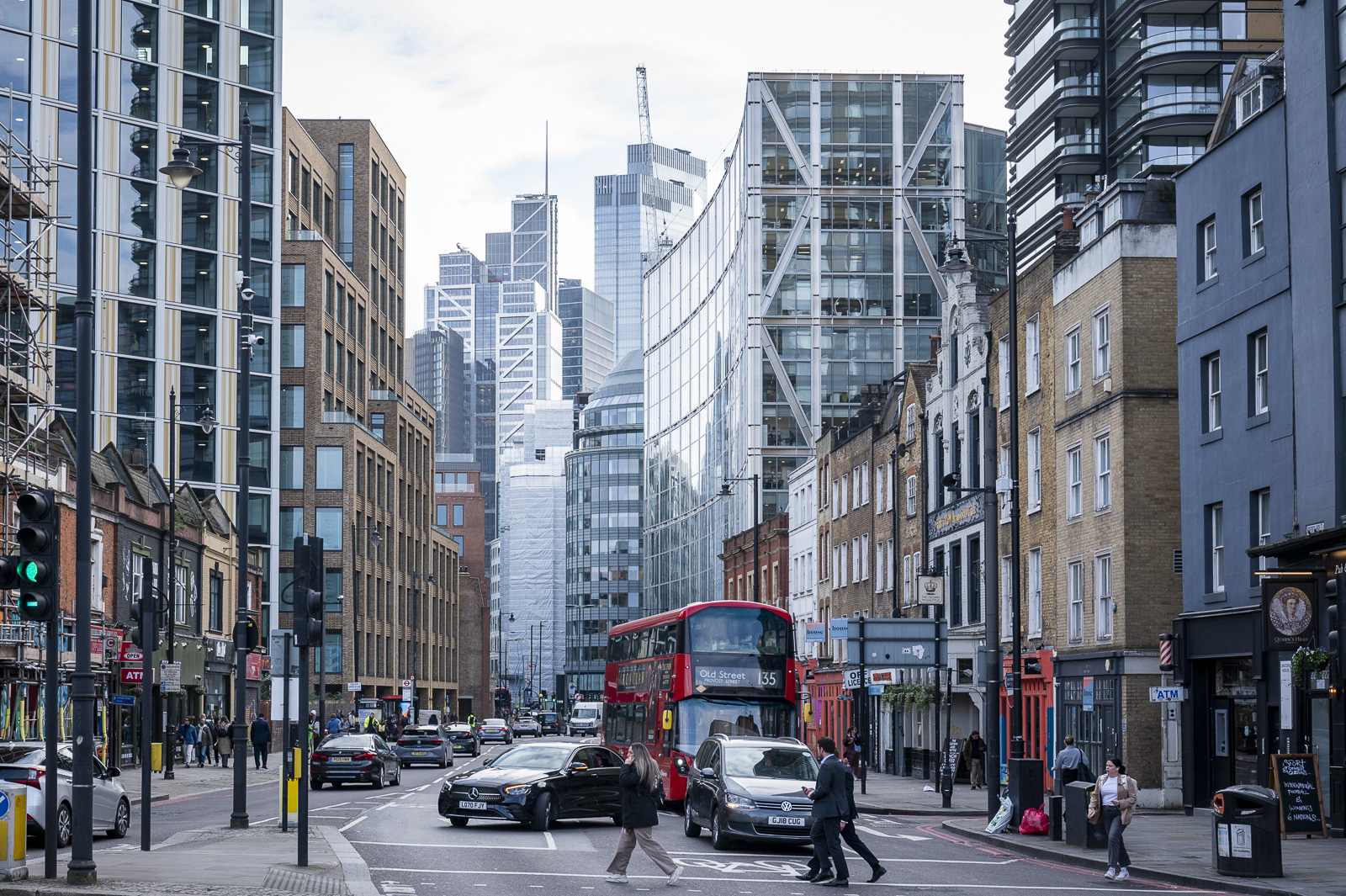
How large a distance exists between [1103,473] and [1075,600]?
11.2 ft

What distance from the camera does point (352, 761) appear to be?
38.5m

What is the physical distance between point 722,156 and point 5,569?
8799 centimetres

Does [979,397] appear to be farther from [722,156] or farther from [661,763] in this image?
[722,156]

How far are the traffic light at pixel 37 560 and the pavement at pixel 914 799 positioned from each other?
22407 millimetres

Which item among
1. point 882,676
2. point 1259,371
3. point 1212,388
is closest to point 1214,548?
point 1212,388

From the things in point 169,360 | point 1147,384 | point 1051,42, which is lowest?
point 1147,384

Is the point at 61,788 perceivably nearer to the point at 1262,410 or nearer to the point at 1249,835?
the point at 1249,835

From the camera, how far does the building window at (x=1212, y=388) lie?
3253 centimetres

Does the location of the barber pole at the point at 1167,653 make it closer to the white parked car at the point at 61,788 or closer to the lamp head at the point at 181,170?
the white parked car at the point at 61,788

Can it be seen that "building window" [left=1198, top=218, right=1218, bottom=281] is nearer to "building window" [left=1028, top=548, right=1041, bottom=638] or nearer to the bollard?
"building window" [left=1028, top=548, right=1041, bottom=638]

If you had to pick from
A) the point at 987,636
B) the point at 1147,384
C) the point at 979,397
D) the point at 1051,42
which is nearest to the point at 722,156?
the point at 1051,42

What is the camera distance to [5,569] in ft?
51.0

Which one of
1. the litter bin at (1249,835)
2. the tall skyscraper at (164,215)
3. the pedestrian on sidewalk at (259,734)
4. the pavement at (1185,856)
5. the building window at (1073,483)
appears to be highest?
the tall skyscraper at (164,215)

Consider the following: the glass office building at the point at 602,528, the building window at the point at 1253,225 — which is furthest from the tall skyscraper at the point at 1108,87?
the glass office building at the point at 602,528
